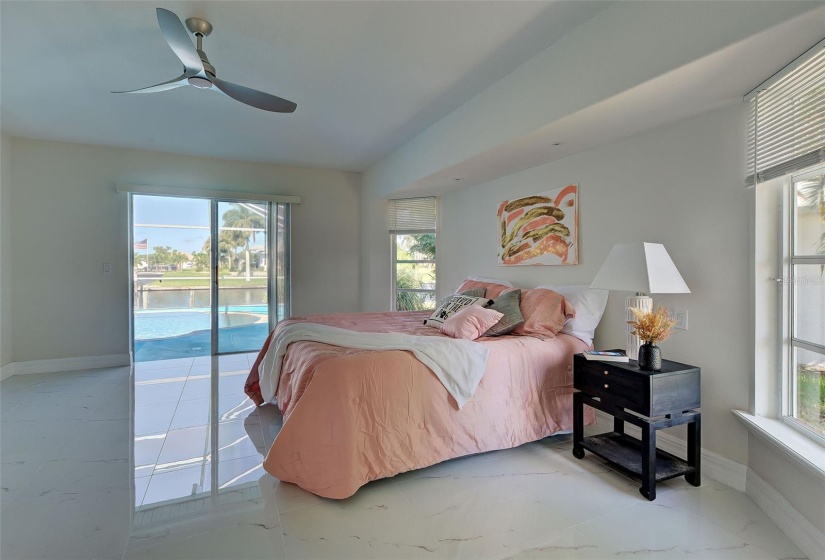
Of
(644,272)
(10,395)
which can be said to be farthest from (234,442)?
(644,272)

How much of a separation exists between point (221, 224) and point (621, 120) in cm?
466

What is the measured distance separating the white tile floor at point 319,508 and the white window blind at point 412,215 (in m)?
3.16

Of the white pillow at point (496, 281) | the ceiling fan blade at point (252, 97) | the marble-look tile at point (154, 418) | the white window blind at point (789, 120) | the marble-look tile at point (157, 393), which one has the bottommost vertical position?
the marble-look tile at point (154, 418)

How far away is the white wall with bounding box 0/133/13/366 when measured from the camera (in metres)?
4.12

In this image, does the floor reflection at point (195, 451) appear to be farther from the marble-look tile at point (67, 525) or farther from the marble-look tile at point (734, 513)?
the marble-look tile at point (734, 513)

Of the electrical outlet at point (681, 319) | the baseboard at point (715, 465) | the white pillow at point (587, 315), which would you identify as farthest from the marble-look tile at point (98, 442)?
the electrical outlet at point (681, 319)

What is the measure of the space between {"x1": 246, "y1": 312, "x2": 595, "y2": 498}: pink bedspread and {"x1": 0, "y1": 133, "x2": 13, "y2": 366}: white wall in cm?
370

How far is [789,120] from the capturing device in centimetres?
176

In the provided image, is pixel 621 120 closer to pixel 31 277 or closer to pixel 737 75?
pixel 737 75

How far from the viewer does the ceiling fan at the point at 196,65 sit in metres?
1.88

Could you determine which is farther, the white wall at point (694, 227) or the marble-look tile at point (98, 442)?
the marble-look tile at point (98, 442)

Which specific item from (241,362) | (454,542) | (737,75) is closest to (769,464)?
(454,542)

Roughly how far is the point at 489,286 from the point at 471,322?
917 mm

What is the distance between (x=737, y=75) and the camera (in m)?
1.82
